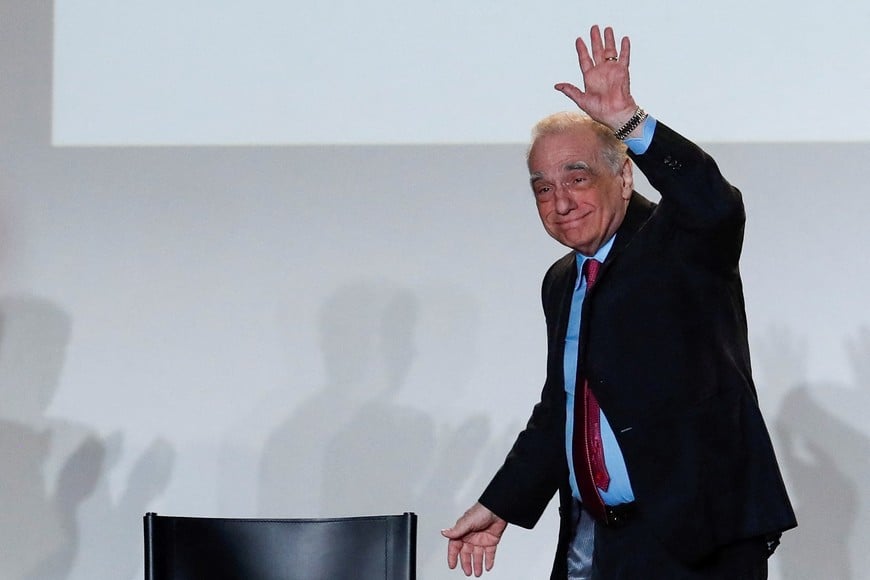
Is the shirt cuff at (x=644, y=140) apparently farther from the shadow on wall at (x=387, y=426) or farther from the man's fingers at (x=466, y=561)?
the shadow on wall at (x=387, y=426)

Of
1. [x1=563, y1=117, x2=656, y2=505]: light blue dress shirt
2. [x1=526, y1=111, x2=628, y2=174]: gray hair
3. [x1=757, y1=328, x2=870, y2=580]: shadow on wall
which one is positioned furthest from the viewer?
[x1=757, y1=328, x2=870, y2=580]: shadow on wall

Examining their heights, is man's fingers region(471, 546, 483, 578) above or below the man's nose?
below

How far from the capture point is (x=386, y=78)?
12.1 ft

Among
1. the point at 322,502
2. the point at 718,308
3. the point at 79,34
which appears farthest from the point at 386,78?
the point at 718,308

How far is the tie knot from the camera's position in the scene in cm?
220

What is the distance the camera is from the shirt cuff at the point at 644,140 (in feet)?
6.18

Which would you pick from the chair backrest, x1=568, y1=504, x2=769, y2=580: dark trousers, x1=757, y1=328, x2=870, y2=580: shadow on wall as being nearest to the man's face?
x1=568, y1=504, x2=769, y2=580: dark trousers

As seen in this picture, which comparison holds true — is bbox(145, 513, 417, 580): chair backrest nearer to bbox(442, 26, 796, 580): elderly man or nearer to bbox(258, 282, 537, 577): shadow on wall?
bbox(442, 26, 796, 580): elderly man

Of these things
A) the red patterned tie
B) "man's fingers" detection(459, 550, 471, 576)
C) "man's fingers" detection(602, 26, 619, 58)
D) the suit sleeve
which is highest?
"man's fingers" detection(602, 26, 619, 58)

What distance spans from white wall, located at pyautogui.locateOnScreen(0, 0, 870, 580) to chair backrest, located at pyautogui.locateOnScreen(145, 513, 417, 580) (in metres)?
1.38

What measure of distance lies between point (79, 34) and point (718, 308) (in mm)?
2509

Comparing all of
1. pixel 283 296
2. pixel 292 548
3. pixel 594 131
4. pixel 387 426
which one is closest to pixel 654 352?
pixel 594 131

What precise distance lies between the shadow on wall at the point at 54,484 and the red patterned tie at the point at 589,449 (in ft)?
6.29

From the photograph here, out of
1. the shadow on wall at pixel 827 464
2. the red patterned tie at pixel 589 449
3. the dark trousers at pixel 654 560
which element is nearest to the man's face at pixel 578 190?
the red patterned tie at pixel 589 449
